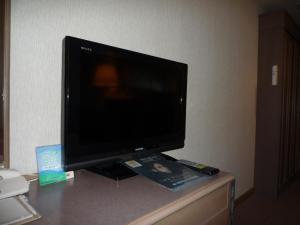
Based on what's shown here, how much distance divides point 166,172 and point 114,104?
40 centimetres

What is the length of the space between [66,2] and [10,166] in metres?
0.76

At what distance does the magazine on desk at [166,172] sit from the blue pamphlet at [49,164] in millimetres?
326

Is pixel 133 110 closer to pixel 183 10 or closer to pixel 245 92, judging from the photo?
pixel 183 10

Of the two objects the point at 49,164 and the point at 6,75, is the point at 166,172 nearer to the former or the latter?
the point at 49,164

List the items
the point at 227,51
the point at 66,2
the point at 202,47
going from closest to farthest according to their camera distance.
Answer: the point at 66,2 → the point at 202,47 → the point at 227,51

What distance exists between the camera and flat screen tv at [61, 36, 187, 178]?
90 cm

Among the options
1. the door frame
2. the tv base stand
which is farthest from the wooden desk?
the door frame

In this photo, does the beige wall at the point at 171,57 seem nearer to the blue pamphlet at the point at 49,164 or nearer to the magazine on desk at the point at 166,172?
the blue pamphlet at the point at 49,164

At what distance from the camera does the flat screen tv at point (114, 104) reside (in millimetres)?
904

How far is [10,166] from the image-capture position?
94 centimetres

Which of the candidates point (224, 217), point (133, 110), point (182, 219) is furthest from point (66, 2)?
point (224, 217)

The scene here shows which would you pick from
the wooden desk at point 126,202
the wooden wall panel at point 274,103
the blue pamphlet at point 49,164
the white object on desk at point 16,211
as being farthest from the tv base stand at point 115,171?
the wooden wall panel at point 274,103

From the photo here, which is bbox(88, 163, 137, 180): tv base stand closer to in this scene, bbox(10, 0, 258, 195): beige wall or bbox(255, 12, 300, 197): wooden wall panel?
bbox(10, 0, 258, 195): beige wall

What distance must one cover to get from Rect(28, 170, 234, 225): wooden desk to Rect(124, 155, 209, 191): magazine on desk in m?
0.03
